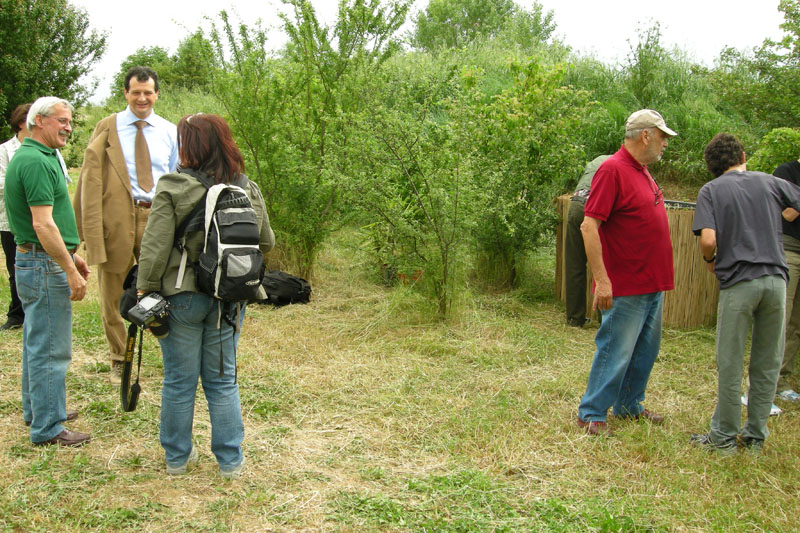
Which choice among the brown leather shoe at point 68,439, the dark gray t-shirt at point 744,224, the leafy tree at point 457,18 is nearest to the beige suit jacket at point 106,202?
the brown leather shoe at point 68,439

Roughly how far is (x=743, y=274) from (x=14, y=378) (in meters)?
5.03

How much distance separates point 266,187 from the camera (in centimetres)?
823

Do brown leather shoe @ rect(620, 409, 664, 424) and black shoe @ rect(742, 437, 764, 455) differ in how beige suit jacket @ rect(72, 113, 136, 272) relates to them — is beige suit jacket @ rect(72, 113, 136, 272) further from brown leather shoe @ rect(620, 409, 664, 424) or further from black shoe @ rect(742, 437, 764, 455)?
black shoe @ rect(742, 437, 764, 455)

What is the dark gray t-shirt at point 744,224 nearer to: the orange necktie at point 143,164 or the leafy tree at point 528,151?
the leafy tree at point 528,151

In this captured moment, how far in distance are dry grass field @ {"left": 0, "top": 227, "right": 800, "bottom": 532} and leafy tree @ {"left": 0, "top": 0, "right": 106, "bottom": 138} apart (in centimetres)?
605

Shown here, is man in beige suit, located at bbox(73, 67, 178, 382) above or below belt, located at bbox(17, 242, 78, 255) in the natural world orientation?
above

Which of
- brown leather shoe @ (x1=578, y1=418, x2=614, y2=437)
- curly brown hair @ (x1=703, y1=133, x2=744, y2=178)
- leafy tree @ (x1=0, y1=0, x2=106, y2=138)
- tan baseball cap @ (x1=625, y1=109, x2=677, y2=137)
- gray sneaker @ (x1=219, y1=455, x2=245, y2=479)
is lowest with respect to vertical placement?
gray sneaker @ (x1=219, y1=455, x2=245, y2=479)

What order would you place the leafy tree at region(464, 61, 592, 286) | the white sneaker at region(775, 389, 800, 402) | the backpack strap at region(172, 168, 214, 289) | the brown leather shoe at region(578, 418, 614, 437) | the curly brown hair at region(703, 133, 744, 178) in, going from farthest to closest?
the leafy tree at region(464, 61, 592, 286) → the white sneaker at region(775, 389, 800, 402) → the brown leather shoe at region(578, 418, 614, 437) → the curly brown hair at region(703, 133, 744, 178) → the backpack strap at region(172, 168, 214, 289)

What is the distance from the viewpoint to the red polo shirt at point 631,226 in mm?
4051

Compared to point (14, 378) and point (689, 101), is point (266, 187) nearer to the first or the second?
point (14, 378)

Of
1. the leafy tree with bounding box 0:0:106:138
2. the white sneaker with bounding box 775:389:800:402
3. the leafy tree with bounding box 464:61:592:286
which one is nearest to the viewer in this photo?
the white sneaker with bounding box 775:389:800:402

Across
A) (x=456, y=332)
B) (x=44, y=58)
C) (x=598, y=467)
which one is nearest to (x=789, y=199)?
(x=598, y=467)

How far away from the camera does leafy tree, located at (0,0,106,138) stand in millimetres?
10312

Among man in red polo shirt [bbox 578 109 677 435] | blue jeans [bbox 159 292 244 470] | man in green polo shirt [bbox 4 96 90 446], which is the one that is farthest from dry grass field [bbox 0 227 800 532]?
man in red polo shirt [bbox 578 109 677 435]
